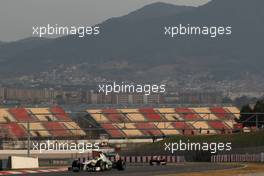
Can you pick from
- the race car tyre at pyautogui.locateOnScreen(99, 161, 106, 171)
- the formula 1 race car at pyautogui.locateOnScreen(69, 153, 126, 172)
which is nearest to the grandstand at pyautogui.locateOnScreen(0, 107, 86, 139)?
the formula 1 race car at pyautogui.locateOnScreen(69, 153, 126, 172)

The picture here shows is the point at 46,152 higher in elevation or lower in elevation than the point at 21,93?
lower

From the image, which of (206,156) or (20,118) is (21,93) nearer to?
(20,118)

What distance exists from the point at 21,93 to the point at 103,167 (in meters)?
147

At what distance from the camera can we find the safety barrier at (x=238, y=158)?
69375 mm

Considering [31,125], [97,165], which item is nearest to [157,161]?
[97,165]

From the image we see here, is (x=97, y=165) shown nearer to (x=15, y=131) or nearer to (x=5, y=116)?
(x=5, y=116)

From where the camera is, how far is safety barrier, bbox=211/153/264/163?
6938 cm

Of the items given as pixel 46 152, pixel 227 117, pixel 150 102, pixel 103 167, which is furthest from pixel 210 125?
pixel 103 167

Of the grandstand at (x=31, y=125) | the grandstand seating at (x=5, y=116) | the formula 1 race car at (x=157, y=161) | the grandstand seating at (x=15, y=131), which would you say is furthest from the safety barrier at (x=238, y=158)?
the grandstand seating at (x=5, y=116)

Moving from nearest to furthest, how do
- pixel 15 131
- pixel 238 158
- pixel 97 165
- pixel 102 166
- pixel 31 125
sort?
pixel 97 165
pixel 102 166
pixel 238 158
pixel 31 125
pixel 15 131

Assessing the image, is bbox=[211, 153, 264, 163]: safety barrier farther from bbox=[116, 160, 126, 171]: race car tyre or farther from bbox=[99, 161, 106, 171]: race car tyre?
bbox=[99, 161, 106, 171]: race car tyre

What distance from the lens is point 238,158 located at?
72.6m

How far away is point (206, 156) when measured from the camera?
7800cm

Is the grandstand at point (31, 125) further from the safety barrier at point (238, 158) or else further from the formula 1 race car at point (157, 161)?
the formula 1 race car at point (157, 161)
